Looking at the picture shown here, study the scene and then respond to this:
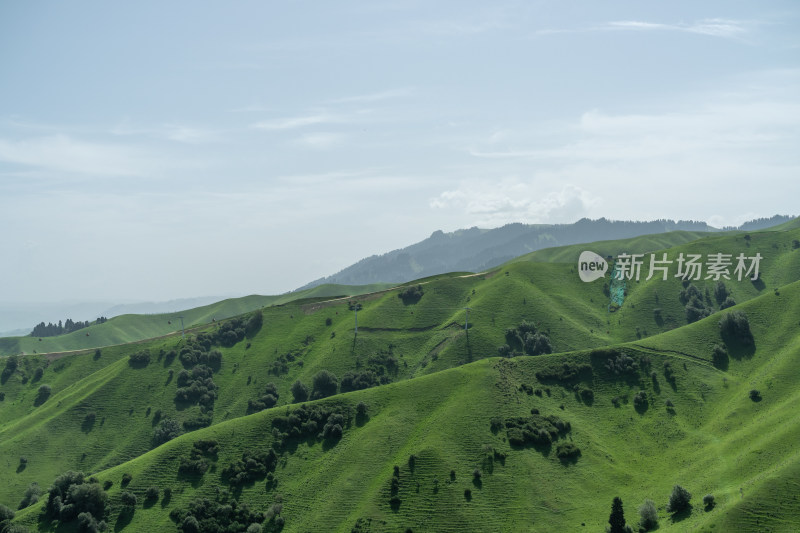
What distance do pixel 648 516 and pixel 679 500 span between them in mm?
6848

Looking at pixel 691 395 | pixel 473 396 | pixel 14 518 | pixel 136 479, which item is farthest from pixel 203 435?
pixel 691 395

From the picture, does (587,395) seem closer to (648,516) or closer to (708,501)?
(648,516)

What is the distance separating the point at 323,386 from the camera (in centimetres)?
17200

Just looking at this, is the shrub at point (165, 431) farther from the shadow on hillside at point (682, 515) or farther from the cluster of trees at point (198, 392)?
the shadow on hillside at point (682, 515)

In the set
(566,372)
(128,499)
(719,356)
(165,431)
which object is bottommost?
(128,499)

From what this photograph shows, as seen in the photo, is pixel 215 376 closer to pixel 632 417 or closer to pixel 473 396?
pixel 473 396

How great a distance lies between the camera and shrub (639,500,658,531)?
87000 millimetres

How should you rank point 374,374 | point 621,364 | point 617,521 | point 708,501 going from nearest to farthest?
1. point 708,501
2. point 617,521
3. point 621,364
4. point 374,374

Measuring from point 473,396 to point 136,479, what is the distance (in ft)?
260

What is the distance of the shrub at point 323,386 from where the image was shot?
17138 centimetres

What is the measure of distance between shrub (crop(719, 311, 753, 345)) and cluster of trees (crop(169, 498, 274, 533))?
13810 cm

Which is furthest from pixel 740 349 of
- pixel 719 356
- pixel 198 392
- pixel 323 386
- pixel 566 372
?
pixel 198 392

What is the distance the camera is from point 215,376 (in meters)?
196

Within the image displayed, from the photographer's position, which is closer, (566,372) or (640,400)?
(640,400)
